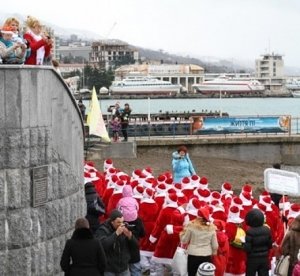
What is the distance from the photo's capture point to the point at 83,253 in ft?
27.8

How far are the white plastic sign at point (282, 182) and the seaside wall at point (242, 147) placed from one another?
1641cm

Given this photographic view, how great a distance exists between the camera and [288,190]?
462 inches

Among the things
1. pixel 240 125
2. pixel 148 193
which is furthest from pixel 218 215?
pixel 240 125

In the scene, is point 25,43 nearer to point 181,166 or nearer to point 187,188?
point 187,188

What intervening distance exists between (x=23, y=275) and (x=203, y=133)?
2106cm

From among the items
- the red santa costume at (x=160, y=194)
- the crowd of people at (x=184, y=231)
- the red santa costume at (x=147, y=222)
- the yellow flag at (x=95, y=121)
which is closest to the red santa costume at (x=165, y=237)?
the crowd of people at (x=184, y=231)

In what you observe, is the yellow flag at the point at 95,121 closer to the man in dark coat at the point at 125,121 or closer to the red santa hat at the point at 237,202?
the man in dark coat at the point at 125,121

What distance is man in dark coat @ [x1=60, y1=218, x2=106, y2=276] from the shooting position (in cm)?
849

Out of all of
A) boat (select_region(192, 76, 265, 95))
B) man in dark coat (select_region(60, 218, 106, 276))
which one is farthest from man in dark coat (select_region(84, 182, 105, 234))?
boat (select_region(192, 76, 265, 95))

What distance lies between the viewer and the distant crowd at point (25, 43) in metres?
9.52

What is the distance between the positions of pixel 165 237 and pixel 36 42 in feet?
10.7

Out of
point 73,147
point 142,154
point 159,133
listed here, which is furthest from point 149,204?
point 159,133

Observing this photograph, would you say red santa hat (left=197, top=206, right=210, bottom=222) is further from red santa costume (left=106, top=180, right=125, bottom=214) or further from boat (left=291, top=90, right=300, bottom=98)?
boat (left=291, top=90, right=300, bottom=98)

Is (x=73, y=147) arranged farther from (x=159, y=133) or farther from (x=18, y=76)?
(x=159, y=133)
